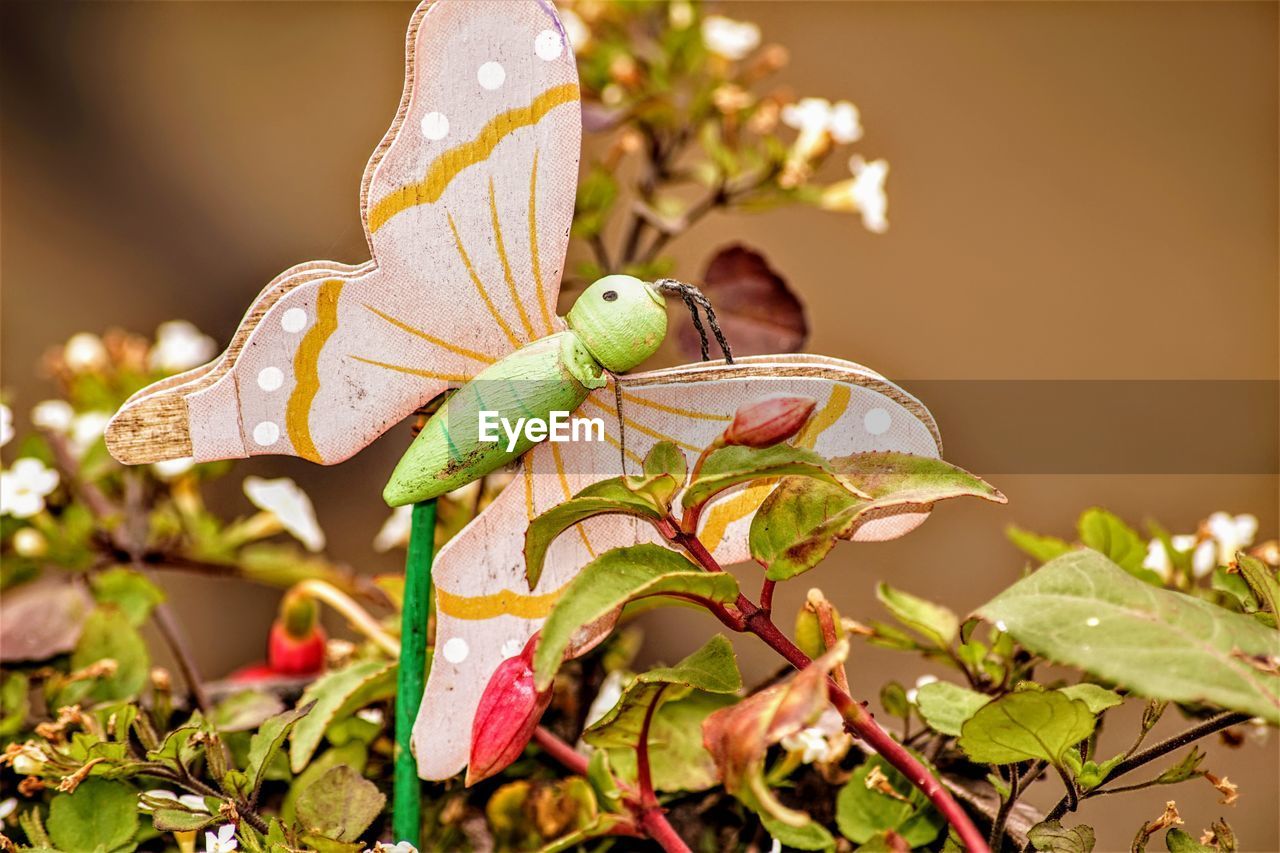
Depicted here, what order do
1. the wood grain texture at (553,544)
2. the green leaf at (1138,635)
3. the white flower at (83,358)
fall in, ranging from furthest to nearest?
the white flower at (83,358) → the wood grain texture at (553,544) → the green leaf at (1138,635)

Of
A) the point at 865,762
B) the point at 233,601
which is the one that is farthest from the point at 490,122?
the point at 233,601

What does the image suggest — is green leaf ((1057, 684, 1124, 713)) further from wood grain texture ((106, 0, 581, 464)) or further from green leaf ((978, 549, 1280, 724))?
wood grain texture ((106, 0, 581, 464))

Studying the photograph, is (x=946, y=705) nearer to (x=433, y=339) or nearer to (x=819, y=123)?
(x=433, y=339)

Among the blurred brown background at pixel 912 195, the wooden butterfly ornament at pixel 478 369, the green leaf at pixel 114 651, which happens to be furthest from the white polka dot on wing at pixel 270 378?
the blurred brown background at pixel 912 195

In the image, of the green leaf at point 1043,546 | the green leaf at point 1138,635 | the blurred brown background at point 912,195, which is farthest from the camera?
the blurred brown background at point 912,195

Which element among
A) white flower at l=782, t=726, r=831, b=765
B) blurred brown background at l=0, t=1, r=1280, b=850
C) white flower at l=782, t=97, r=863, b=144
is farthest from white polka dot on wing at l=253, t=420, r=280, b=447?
Answer: blurred brown background at l=0, t=1, r=1280, b=850

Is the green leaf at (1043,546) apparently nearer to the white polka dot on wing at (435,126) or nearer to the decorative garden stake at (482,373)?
the decorative garden stake at (482,373)

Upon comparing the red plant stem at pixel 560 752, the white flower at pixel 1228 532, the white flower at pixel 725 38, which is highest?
the white flower at pixel 725 38

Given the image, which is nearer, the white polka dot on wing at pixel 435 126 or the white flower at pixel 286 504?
the white polka dot on wing at pixel 435 126

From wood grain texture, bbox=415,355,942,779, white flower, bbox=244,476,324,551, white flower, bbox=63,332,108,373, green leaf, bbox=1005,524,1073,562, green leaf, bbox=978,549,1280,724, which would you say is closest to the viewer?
green leaf, bbox=978,549,1280,724
